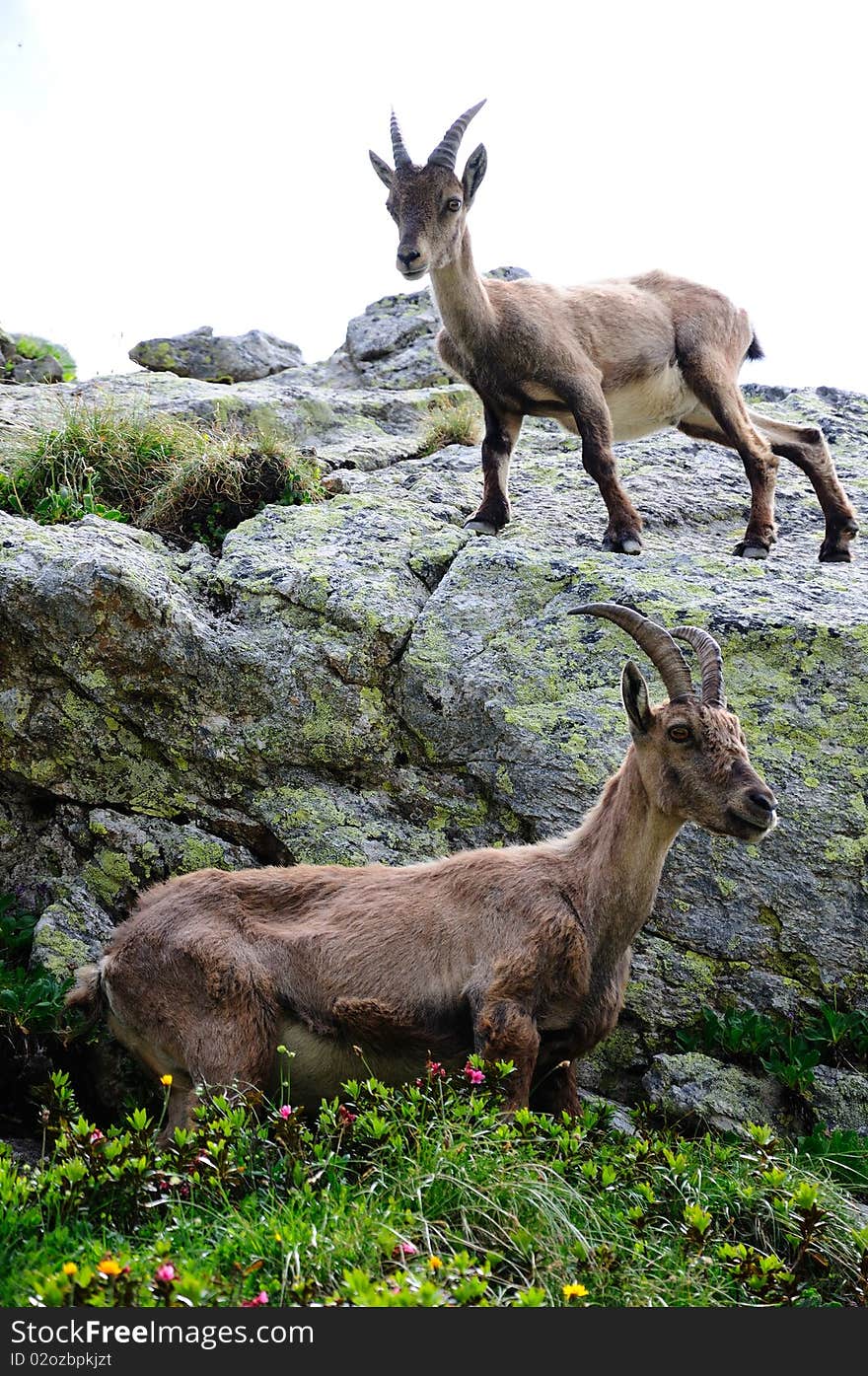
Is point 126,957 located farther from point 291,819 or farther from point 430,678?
point 430,678

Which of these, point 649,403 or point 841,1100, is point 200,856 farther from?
point 649,403

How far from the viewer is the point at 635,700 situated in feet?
20.1

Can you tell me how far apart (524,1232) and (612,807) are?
2440 millimetres

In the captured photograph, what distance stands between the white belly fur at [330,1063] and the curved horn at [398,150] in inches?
230

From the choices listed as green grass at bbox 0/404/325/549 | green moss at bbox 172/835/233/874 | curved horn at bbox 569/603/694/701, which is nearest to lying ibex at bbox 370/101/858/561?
green grass at bbox 0/404/325/549

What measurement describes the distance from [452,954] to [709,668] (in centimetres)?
192

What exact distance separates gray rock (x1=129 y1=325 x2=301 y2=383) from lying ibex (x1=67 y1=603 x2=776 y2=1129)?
9.10 metres

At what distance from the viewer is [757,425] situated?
31.2 feet

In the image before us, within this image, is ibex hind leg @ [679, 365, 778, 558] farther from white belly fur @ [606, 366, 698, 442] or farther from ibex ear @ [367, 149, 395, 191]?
ibex ear @ [367, 149, 395, 191]

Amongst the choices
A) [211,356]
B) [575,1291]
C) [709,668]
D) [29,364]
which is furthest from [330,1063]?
[29,364]

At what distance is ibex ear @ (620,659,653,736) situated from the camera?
611 centimetres

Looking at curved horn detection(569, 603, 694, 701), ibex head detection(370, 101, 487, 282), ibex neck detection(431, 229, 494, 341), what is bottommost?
curved horn detection(569, 603, 694, 701)

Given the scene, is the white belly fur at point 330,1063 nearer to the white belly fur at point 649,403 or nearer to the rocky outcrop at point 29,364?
the white belly fur at point 649,403

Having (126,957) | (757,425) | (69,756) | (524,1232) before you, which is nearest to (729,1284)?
(524,1232)
